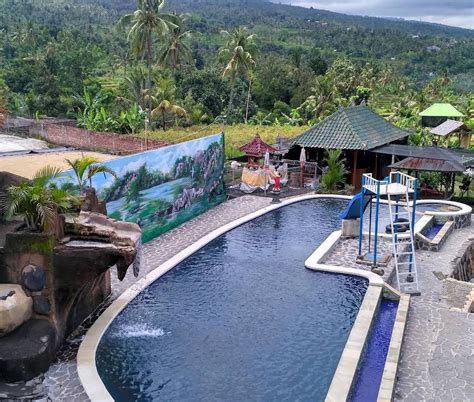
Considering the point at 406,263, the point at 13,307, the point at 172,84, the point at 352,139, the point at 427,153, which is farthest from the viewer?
the point at 172,84

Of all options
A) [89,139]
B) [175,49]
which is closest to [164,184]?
[89,139]

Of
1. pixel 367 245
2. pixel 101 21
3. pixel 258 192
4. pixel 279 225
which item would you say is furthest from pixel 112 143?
pixel 101 21

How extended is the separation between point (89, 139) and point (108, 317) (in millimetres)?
25365

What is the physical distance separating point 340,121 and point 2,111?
19.1m

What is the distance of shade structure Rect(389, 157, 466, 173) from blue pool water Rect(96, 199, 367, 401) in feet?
30.5

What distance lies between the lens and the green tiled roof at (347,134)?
26.7 m

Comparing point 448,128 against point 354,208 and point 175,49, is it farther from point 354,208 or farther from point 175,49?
point 354,208

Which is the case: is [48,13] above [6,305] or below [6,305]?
above

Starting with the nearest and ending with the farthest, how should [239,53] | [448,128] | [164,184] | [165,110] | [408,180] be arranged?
[408,180], [164,184], [448,128], [165,110], [239,53]

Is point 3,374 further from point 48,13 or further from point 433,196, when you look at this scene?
point 48,13

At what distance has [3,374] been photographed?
31.7 feet

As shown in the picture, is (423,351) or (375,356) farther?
(423,351)

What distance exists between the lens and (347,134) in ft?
89.2

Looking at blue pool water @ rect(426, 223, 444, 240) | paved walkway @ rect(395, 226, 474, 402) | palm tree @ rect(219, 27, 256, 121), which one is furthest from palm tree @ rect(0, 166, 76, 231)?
palm tree @ rect(219, 27, 256, 121)
